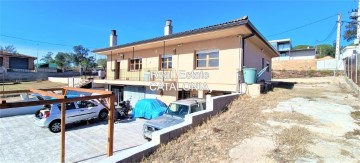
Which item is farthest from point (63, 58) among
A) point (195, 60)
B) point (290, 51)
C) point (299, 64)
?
point (290, 51)

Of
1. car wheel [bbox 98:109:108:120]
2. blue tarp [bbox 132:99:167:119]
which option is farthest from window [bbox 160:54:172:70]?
car wheel [bbox 98:109:108:120]

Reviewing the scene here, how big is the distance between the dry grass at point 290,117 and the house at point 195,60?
3.02m

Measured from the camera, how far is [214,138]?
514 centimetres

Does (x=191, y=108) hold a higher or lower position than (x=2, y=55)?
lower

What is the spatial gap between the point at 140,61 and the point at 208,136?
1238 centimetres

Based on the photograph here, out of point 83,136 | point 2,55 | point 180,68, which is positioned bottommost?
point 83,136

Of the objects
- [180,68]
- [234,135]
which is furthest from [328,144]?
[180,68]

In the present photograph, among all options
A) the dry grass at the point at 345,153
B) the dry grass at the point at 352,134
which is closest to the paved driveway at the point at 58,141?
the dry grass at the point at 345,153

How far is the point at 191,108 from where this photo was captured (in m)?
8.00

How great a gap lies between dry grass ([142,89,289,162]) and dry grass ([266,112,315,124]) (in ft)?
1.38

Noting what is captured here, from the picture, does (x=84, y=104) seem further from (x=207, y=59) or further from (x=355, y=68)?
(x=355, y=68)

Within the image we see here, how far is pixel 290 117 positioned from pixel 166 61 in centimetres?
934

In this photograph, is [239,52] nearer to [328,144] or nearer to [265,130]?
[265,130]

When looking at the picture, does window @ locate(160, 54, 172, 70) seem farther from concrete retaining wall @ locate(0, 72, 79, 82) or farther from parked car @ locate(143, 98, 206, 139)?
concrete retaining wall @ locate(0, 72, 79, 82)
